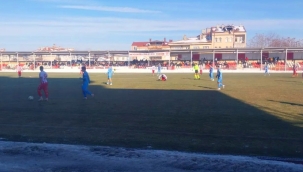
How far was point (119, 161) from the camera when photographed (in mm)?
8070

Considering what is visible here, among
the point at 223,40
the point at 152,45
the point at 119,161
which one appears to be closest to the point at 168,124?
the point at 119,161

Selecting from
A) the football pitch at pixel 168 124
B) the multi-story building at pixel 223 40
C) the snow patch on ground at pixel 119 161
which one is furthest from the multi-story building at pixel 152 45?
the snow patch on ground at pixel 119 161

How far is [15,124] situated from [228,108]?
29.9ft

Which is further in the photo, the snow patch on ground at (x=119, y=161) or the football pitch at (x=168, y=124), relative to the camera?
the football pitch at (x=168, y=124)

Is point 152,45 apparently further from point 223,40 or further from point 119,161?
point 119,161

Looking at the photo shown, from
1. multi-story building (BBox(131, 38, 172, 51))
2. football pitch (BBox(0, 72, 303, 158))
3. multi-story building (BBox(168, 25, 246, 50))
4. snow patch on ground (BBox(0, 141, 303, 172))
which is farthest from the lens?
multi-story building (BBox(131, 38, 172, 51))

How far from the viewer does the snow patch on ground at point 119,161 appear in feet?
24.7

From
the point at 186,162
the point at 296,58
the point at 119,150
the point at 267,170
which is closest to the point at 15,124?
the point at 119,150

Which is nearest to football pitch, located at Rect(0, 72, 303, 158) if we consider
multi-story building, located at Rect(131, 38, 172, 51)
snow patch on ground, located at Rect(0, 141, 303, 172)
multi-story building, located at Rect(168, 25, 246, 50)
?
snow patch on ground, located at Rect(0, 141, 303, 172)

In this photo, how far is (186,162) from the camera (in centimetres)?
797

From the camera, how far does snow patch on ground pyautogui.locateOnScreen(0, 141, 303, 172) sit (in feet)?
24.7

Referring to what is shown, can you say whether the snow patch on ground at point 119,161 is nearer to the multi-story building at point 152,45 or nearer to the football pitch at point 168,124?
the football pitch at point 168,124

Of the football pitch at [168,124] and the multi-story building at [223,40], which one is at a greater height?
the multi-story building at [223,40]

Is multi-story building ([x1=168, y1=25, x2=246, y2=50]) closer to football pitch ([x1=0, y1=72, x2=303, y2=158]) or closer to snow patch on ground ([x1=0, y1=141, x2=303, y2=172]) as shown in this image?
football pitch ([x1=0, y1=72, x2=303, y2=158])
